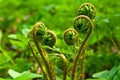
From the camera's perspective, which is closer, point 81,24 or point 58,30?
point 81,24

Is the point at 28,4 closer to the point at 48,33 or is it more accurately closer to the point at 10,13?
the point at 10,13

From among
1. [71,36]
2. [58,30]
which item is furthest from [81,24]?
[58,30]

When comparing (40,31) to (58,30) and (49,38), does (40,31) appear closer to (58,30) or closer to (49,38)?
(49,38)

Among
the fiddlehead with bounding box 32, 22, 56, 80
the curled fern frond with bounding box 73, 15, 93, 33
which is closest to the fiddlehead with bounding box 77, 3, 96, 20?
the curled fern frond with bounding box 73, 15, 93, 33

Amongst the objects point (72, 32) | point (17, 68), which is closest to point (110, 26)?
point (17, 68)

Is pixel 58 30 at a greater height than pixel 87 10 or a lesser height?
lesser

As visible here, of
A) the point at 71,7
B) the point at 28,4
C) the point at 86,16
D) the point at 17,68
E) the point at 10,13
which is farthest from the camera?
the point at 28,4

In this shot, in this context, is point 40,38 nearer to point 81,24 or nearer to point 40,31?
point 40,31

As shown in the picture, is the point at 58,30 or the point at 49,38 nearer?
the point at 49,38
